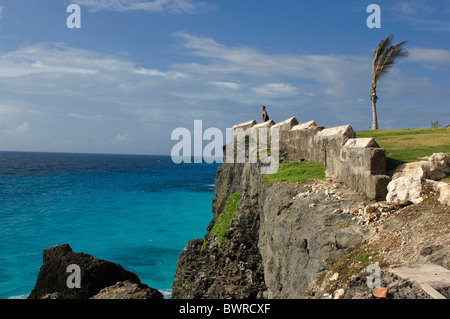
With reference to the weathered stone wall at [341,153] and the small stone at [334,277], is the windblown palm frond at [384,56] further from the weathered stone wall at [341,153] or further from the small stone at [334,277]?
the small stone at [334,277]

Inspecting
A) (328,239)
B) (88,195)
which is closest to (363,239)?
(328,239)

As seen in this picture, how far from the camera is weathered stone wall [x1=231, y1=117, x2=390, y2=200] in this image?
284 inches

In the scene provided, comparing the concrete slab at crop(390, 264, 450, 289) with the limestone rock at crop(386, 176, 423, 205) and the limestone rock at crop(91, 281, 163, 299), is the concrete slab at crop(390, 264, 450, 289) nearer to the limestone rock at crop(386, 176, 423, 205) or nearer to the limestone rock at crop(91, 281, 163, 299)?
the limestone rock at crop(386, 176, 423, 205)

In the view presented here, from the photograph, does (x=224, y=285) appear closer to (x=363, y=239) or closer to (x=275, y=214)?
(x=275, y=214)

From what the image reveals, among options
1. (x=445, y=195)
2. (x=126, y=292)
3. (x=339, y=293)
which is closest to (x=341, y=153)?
(x=445, y=195)

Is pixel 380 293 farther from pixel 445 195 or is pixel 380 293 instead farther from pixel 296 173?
pixel 296 173

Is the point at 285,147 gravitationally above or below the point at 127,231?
above

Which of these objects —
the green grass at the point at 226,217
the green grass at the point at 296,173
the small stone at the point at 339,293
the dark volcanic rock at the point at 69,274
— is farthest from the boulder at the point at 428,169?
the dark volcanic rock at the point at 69,274

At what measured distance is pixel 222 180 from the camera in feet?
63.8

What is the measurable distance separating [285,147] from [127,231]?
20904 mm

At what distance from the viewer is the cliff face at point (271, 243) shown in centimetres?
674

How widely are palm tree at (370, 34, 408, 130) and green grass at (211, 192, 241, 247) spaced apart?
1185cm

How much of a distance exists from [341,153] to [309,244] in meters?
2.72
